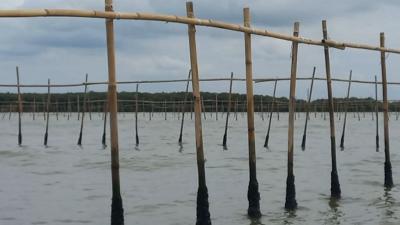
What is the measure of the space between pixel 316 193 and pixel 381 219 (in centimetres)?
198

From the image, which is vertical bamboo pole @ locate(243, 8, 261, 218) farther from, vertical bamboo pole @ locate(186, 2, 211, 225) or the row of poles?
vertical bamboo pole @ locate(186, 2, 211, 225)

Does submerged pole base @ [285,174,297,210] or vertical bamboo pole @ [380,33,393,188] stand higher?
vertical bamboo pole @ [380,33,393,188]

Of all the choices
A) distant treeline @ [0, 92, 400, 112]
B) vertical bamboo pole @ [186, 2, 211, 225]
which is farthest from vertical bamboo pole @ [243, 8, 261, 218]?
distant treeline @ [0, 92, 400, 112]

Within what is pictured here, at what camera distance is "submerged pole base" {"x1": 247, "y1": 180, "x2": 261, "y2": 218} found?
24.3 feet

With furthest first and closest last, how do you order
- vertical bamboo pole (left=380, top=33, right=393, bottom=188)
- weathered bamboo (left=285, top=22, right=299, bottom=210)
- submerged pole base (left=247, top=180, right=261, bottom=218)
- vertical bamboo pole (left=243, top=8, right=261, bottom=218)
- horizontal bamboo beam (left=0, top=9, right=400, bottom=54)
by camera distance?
1. vertical bamboo pole (left=380, top=33, right=393, bottom=188)
2. weathered bamboo (left=285, top=22, right=299, bottom=210)
3. submerged pole base (left=247, top=180, right=261, bottom=218)
4. vertical bamboo pole (left=243, top=8, right=261, bottom=218)
5. horizontal bamboo beam (left=0, top=9, right=400, bottom=54)

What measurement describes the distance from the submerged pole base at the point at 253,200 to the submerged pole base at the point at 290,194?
1.85 feet

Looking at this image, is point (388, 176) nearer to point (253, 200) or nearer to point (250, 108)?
point (253, 200)

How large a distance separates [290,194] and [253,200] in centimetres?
73

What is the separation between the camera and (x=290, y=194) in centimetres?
805

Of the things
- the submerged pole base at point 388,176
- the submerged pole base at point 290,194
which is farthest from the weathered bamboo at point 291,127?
the submerged pole base at point 388,176

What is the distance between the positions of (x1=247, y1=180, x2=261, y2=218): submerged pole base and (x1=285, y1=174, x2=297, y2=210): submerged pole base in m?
0.57

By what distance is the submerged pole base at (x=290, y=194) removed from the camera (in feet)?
26.0

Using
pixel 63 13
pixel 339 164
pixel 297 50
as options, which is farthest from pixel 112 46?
pixel 339 164

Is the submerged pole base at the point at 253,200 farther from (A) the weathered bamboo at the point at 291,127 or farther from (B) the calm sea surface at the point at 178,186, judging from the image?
(A) the weathered bamboo at the point at 291,127
